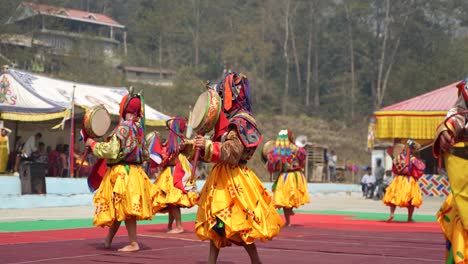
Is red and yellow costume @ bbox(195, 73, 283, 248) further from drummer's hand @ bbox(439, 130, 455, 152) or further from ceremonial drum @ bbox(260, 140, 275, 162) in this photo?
ceremonial drum @ bbox(260, 140, 275, 162)

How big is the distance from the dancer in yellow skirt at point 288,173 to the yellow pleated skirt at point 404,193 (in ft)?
7.23

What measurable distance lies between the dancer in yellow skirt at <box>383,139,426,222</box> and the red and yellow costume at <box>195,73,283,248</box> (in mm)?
8028

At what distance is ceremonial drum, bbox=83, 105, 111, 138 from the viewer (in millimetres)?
7637

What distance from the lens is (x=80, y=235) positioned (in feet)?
32.1

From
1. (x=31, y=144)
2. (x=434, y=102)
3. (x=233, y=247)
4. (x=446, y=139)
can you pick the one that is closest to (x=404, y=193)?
(x=233, y=247)

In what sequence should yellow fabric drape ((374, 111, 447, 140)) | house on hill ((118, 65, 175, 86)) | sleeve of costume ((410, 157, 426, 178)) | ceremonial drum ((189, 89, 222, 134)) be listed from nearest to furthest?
ceremonial drum ((189, 89, 222, 134))
sleeve of costume ((410, 157, 426, 178))
yellow fabric drape ((374, 111, 447, 140))
house on hill ((118, 65, 175, 86))

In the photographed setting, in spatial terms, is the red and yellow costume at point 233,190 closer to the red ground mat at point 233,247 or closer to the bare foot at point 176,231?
the red ground mat at point 233,247

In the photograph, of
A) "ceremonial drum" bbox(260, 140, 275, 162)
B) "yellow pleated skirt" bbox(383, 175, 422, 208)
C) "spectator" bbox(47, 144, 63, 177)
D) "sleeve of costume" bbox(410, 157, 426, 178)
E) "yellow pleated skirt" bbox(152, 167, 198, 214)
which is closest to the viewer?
"yellow pleated skirt" bbox(152, 167, 198, 214)

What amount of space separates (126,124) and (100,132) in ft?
0.96

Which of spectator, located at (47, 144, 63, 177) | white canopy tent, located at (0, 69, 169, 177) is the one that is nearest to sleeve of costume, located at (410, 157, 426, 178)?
white canopy tent, located at (0, 69, 169, 177)

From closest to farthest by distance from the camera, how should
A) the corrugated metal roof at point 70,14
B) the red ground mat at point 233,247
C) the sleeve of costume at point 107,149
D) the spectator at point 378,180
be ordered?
the red ground mat at point 233,247 < the sleeve of costume at point 107,149 < the spectator at point 378,180 < the corrugated metal roof at point 70,14

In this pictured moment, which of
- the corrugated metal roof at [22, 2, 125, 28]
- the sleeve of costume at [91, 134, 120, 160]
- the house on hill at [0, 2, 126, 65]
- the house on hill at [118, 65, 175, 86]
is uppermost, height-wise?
the corrugated metal roof at [22, 2, 125, 28]

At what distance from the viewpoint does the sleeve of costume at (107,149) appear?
295 inches

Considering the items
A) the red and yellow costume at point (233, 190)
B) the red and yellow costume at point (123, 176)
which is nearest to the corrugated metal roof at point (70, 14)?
the red and yellow costume at point (123, 176)
